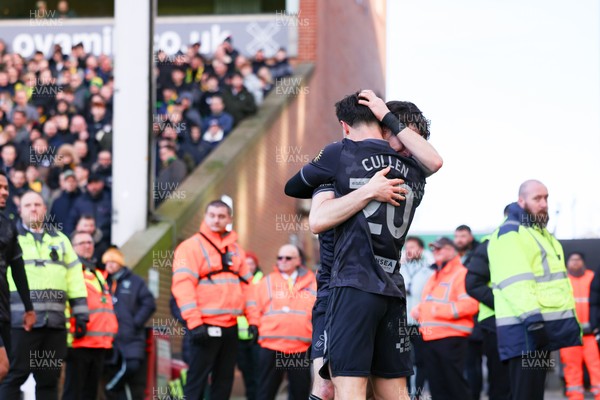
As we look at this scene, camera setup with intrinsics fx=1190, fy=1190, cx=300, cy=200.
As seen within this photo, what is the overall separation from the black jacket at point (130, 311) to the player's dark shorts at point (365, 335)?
8.22 meters

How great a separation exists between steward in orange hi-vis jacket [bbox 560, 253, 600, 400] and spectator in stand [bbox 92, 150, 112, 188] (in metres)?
7.59

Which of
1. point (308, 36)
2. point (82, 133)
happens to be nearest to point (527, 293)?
point (82, 133)

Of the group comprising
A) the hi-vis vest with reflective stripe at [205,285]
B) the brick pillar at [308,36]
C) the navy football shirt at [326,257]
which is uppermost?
the brick pillar at [308,36]

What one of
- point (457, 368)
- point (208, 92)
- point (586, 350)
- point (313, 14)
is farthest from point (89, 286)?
point (313, 14)

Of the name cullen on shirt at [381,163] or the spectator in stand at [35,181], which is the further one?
the spectator in stand at [35,181]

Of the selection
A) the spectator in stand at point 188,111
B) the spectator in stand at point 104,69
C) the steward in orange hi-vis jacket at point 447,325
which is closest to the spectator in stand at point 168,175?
the spectator in stand at point 188,111

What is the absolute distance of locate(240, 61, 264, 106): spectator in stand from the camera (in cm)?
2577

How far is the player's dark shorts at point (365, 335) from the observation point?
255 inches

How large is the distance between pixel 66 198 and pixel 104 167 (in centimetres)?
134

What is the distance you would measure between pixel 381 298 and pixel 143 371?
8.91 meters

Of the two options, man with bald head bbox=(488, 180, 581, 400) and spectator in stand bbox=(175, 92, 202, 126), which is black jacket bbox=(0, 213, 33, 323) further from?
spectator in stand bbox=(175, 92, 202, 126)

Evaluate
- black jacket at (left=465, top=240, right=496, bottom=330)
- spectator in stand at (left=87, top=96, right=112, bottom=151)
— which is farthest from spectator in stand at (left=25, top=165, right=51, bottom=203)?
black jacket at (left=465, top=240, right=496, bottom=330)

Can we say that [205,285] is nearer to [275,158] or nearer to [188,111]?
[188,111]

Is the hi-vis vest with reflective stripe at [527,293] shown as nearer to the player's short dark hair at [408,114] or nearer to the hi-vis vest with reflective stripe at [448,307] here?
the player's short dark hair at [408,114]
